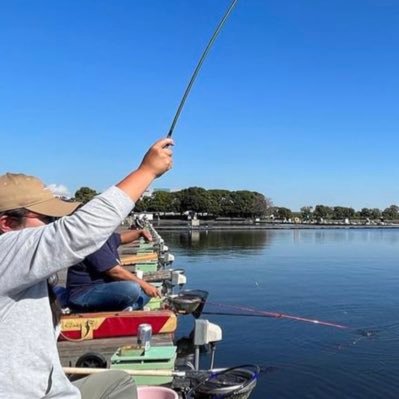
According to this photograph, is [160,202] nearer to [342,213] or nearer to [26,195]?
[342,213]

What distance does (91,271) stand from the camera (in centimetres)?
639

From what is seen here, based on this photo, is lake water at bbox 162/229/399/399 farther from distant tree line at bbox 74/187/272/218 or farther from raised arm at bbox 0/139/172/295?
distant tree line at bbox 74/187/272/218

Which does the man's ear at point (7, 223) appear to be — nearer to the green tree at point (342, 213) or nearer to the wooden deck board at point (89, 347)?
the wooden deck board at point (89, 347)

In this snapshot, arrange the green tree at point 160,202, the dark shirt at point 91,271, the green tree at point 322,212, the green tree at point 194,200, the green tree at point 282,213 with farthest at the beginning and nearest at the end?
the green tree at point 322,212 < the green tree at point 282,213 < the green tree at point 194,200 < the green tree at point 160,202 < the dark shirt at point 91,271

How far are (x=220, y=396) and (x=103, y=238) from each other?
3.34m

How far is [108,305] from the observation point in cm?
654

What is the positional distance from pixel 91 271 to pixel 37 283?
422cm

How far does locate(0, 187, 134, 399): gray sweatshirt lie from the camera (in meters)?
2.11

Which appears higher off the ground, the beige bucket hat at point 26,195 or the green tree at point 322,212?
the green tree at point 322,212

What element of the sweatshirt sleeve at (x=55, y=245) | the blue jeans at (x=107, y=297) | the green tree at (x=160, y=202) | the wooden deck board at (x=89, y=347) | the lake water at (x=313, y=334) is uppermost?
the green tree at (x=160, y=202)

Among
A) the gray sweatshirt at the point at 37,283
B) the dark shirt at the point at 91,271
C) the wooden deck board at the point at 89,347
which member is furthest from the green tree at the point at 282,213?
the gray sweatshirt at the point at 37,283

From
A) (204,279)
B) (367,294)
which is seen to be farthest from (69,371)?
(204,279)

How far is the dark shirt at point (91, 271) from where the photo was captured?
6289 millimetres

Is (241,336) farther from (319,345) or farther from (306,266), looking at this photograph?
(306,266)
